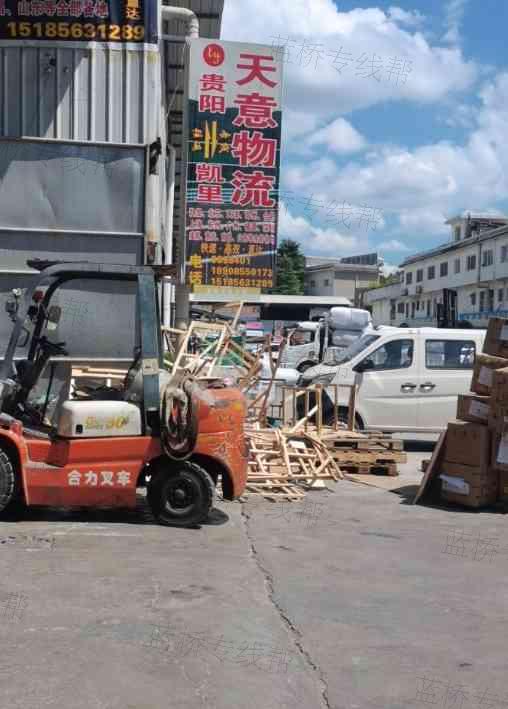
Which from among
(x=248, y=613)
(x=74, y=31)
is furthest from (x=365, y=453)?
(x=74, y=31)

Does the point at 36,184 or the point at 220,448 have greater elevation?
the point at 36,184

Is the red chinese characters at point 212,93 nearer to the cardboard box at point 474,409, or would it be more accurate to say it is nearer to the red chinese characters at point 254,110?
the red chinese characters at point 254,110

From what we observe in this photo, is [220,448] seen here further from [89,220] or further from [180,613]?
[89,220]

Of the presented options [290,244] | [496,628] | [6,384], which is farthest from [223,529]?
[290,244]

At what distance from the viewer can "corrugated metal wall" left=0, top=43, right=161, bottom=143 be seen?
11680mm

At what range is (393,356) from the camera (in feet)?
45.1

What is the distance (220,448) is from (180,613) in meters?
2.40

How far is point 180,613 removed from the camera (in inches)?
204

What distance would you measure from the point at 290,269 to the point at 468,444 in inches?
2982

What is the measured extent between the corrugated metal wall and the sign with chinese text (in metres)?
0.17

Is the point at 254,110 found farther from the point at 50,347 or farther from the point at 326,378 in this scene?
the point at 50,347

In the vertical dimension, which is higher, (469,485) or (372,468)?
(469,485)

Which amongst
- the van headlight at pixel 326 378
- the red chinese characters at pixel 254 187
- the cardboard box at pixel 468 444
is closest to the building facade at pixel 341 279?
the van headlight at pixel 326 378

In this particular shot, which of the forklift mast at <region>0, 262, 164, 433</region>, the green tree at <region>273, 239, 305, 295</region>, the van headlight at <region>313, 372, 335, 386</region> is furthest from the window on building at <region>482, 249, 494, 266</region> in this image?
the forklift mast at <region>0, 262, 164, 433</region>
